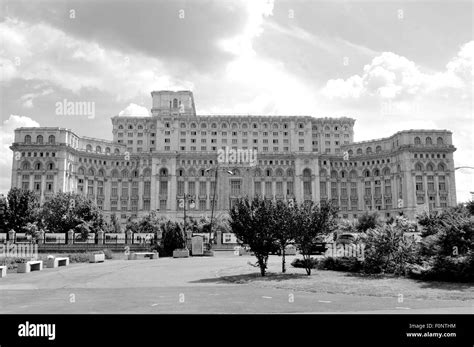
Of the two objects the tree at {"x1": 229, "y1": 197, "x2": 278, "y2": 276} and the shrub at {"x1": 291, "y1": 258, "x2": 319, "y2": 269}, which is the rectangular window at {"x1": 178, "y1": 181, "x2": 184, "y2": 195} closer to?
the shrub at {"x1": 291, "y1": 258, "x2": 319, "y2": 269}

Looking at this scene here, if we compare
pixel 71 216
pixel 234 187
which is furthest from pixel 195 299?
pixel 234 187

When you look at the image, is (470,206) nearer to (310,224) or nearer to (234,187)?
(310,224)

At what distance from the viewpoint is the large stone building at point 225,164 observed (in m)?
111

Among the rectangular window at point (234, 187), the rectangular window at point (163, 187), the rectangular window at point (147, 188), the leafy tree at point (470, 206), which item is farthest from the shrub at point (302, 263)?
the rectangular window at point (147, 188)

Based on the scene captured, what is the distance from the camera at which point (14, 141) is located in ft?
366

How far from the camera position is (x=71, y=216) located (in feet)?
207

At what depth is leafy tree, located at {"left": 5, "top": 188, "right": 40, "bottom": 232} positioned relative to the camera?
6288 centimetres

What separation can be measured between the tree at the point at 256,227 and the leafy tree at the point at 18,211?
177ft

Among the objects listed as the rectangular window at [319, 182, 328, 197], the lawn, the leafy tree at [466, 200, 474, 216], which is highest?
the rectangular window at [319, 182, 328, 197]

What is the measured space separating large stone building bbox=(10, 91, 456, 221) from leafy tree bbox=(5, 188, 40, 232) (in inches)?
1708

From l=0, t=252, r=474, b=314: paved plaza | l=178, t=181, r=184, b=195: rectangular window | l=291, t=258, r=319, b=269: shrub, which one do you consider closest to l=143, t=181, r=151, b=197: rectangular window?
l=178, t=181, r=184, b=195: rectangular window
